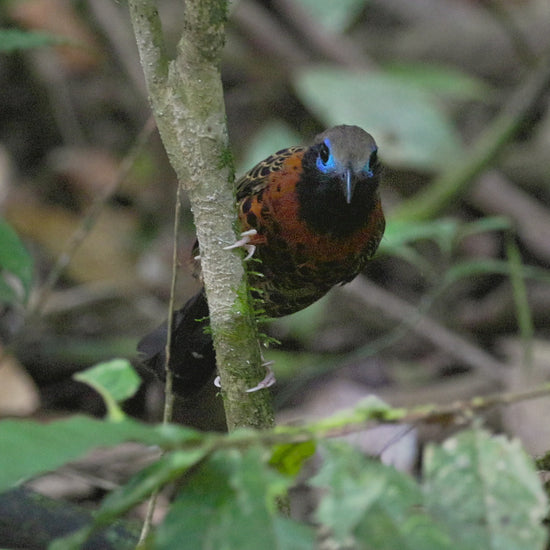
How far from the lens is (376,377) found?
5.96m

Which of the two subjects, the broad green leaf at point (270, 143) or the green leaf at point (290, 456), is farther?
the broad green leaf at point (270, 143)

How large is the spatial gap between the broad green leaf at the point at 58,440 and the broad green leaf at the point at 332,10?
21.6ft

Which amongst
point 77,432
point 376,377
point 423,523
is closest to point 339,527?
point 423,523

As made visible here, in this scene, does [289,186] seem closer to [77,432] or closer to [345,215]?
[345,215]

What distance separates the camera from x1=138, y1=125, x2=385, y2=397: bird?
10.6ft

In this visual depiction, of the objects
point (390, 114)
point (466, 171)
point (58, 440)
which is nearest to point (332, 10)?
point (390, 114)

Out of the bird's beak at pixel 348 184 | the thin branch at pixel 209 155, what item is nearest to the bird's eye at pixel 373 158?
the bird's beak at pixel 348 184

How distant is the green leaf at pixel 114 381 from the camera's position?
261 cm

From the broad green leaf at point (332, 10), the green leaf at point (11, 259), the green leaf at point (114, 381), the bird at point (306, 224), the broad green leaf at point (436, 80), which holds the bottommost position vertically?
the green leaf at point (114, 381)

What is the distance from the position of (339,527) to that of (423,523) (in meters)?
0.12

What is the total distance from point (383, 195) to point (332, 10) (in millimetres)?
1677

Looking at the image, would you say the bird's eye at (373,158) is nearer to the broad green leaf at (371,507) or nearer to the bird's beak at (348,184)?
the bird's beak at (348,184)

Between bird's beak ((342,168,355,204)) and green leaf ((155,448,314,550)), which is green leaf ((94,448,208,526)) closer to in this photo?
green leaf ((155,448,314,550))

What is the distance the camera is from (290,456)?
1.49 meters
